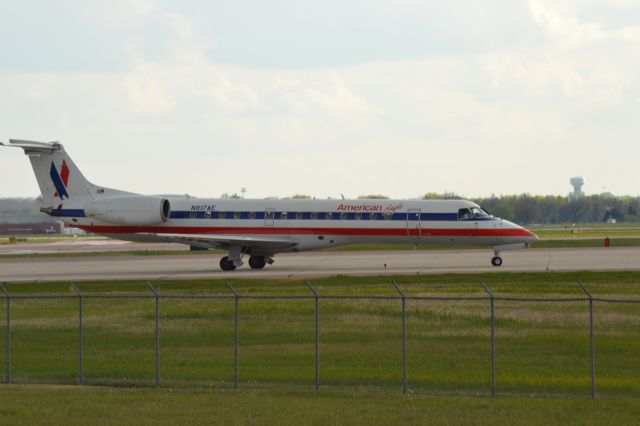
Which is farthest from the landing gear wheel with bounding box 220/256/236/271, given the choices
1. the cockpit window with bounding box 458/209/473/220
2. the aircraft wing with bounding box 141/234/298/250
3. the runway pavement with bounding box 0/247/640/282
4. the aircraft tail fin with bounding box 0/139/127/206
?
the cockpit window with bounding box 458/209/473/220

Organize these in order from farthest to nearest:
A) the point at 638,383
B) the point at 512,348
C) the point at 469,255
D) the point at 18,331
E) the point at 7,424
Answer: the point at 469,255
the point at 18,331
the point at 512,348
the point at 638,383
the point at 7,424

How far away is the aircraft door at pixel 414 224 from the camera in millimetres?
46500

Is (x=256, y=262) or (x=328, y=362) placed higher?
(x=256, y=262)

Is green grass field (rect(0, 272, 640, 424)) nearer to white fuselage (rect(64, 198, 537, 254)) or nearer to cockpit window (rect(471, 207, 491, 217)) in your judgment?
white fuselage (rect(64, 198, 537, 254))

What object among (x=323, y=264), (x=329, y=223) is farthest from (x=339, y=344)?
(x=323, y=264)

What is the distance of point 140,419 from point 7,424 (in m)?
2.01

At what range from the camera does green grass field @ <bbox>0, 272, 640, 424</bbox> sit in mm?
16969

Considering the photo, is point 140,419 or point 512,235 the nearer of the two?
point 140,419

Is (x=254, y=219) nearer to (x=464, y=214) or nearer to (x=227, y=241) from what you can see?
(x=227, y=241)

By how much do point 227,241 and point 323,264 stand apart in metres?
7.26

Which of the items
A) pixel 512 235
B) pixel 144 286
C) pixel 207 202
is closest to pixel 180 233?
pixel 207 202

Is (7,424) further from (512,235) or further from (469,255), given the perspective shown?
(469,255)

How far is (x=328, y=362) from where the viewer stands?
22062 millimetres

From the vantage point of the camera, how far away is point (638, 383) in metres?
19.3
